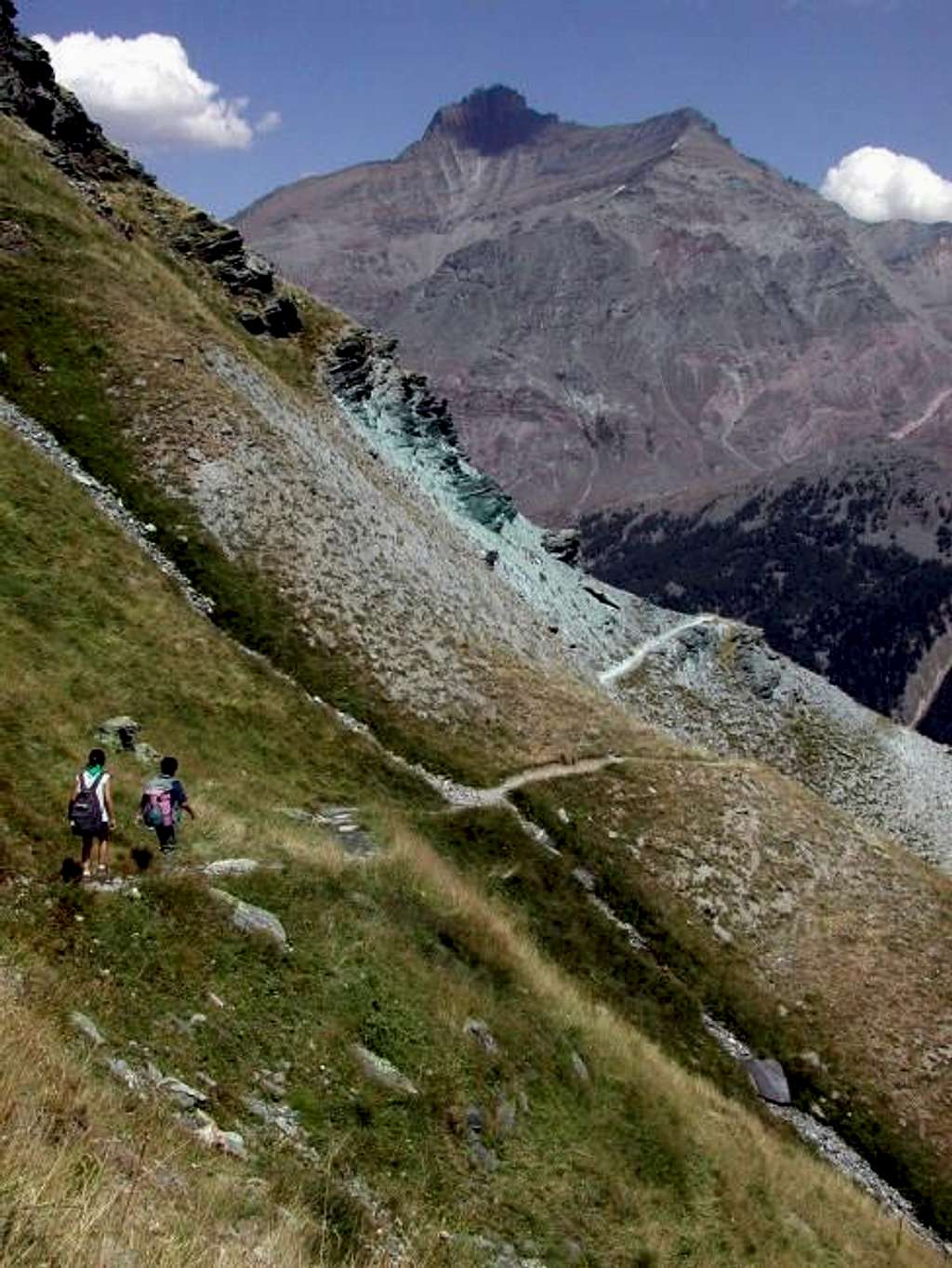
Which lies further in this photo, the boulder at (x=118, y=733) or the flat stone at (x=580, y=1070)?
the boulder at (x=118, y=733)

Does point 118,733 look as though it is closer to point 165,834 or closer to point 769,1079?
point 165,834

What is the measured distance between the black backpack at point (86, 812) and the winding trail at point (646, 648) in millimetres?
60062

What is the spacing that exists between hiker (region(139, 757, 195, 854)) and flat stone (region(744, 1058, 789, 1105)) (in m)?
27.0

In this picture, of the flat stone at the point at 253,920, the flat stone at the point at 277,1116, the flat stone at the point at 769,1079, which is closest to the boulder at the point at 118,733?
the flat stone at the point at 253,920

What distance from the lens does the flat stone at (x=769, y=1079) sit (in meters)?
41.2

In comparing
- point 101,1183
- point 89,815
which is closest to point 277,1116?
point 89,815

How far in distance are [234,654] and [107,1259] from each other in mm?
39381

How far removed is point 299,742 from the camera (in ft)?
142

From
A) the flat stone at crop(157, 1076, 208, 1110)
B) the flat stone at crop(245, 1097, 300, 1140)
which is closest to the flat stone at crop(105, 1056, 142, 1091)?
the flat stone at crop(157, 1076, 208, 1110)

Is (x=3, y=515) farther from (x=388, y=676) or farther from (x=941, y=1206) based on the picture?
(x=941, y=1206)

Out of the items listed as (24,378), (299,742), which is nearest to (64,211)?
(24,378)

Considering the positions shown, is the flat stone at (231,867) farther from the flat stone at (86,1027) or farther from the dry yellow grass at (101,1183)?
the dry yellow grass at (101,1183)

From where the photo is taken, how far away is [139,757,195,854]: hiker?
2545 cm

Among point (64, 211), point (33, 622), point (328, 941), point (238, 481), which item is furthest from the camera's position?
point (64, 211)
